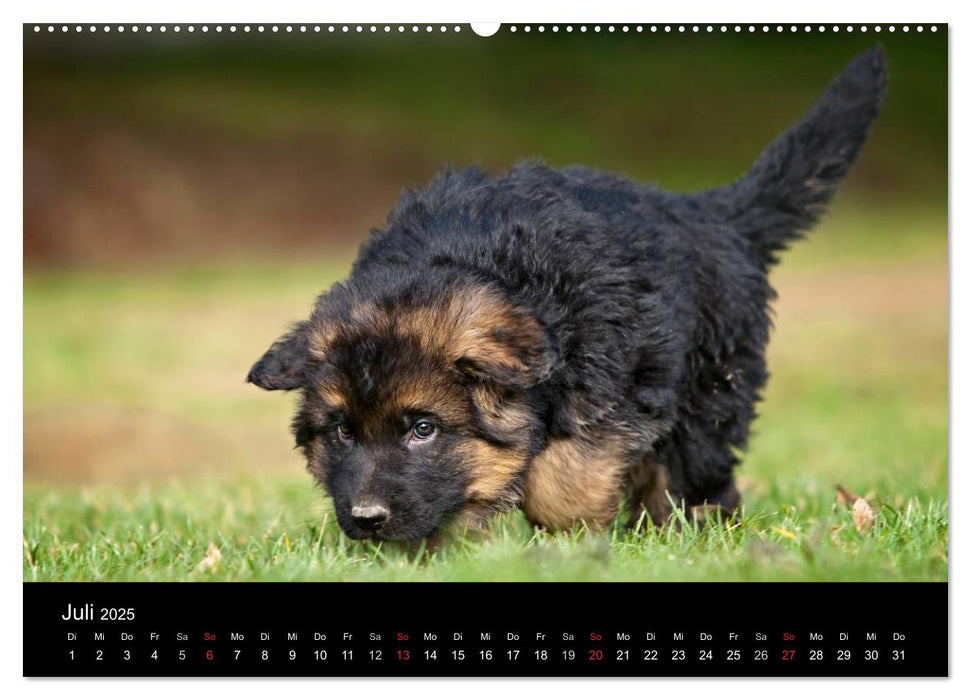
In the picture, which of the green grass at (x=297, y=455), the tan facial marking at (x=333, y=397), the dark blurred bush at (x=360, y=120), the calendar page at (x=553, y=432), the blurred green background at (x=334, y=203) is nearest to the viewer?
the calendar page at (x=553, y=432)

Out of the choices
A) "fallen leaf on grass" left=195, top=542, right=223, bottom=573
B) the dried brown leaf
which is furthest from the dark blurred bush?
"fallen leaf on grass" left=195, top=542, right=223, bottom=573

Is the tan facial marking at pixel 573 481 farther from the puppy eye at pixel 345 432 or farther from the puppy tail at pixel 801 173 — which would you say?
the puppy tail at pixel 801 173

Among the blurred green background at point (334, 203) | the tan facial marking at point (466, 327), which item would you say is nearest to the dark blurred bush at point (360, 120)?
the blurred green background at point (334, 203)

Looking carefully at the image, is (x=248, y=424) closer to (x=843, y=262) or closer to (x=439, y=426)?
(x=843, y=262)

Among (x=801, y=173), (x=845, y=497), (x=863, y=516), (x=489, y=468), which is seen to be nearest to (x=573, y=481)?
(x=489, y=468)

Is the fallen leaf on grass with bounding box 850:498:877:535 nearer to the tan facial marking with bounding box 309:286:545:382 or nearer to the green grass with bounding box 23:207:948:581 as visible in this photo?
the green grass with bounding box 23:207:948:581

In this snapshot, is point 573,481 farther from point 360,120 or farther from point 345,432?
point 360,120

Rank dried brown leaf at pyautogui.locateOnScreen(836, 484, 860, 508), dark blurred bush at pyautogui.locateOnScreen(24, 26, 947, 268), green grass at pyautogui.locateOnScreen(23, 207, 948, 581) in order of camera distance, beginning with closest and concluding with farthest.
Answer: green grass at pyautogui.locateOnScreen(23, 207, 948, 581)
dark blurred bush at pyautogui.locateOnScreen(24, 26, 947, 268)
dried brown leaf at pyautogui.locateOnScreen(836, 484, 860, 508)
